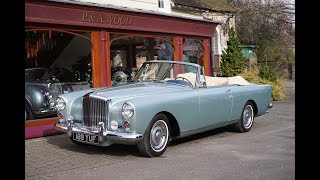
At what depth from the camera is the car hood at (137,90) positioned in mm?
6074

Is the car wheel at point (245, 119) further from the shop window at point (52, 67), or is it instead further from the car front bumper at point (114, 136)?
the shop window at point (52, 67)

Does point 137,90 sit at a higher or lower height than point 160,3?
lower

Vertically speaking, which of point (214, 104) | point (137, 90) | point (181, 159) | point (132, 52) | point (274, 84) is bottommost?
point (181, 159)

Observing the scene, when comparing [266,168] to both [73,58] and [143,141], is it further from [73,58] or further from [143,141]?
[73,58]

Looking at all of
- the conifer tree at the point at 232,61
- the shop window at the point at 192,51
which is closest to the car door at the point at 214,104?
the shop window at the point at 192,51

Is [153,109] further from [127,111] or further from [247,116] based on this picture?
[247,116]

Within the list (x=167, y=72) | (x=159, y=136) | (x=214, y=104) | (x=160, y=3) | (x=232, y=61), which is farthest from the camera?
(x=232, y=61)

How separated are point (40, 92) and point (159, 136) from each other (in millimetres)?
3742

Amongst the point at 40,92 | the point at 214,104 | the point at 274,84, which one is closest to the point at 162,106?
the point at 214,104

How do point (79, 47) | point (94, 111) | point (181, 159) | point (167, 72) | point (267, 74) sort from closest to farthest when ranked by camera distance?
point (181, 159)
point (94, 111)
point (167, 72)
point (79, 47)
point (267, 74)

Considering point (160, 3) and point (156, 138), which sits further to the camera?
point (160, 3)

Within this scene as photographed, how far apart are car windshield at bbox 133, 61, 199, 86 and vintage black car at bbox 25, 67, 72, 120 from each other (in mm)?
2284

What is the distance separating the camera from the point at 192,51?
43.1 ft
